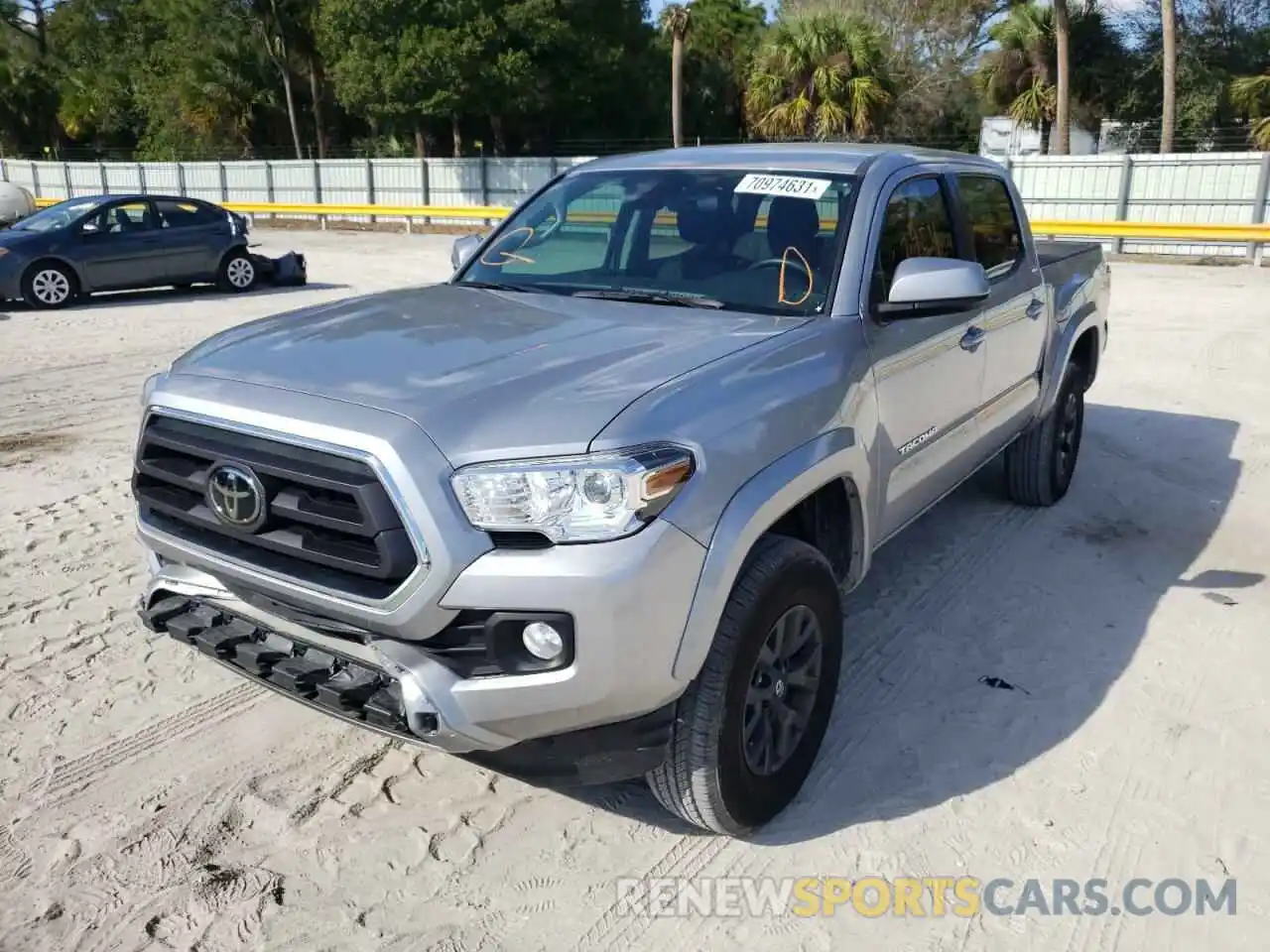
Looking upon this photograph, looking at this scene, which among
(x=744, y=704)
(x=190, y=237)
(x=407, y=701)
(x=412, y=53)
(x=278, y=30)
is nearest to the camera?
(x=407, y=701)

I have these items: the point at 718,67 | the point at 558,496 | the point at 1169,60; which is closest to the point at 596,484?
the point at 558,496

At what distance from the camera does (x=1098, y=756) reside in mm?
3629

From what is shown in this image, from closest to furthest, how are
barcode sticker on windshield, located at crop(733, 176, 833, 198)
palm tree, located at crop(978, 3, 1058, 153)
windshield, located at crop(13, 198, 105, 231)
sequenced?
barcode sticker on windshield, located at crop(733, 176, 833, 198), windshield, located at crop(13, 198, 105, 231), palm tree, located at crop(978, 3, 1058, 153)

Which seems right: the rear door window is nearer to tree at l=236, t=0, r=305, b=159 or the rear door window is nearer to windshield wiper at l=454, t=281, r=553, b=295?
windshield wiper at l=454, t=281, r=553, b=295

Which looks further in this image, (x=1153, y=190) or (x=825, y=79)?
(x=825, y=79)

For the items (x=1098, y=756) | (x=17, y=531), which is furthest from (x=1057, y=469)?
(x=17, y=531)

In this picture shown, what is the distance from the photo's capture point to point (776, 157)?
423cm

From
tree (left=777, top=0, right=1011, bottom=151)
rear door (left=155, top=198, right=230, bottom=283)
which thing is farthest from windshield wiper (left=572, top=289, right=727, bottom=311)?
tree (left=777, top=0, right=1011, bottom=151)

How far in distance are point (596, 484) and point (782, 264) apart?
151 cm

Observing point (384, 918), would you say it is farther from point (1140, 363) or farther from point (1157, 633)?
point (1140, 363)

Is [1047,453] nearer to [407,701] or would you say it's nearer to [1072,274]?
[1072,274]

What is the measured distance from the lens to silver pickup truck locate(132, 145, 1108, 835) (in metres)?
2.61

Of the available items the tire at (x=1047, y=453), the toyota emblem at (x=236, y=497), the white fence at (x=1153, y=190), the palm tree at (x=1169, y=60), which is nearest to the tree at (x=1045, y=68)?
the palm tree at (x=1169, y=60)

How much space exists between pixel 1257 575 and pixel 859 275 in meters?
2.89
